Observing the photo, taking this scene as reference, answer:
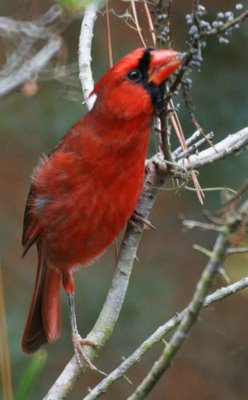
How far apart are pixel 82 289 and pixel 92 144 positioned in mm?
2102

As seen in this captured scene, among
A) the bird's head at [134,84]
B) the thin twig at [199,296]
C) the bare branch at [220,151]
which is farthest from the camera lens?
the bird's head at [134,84]

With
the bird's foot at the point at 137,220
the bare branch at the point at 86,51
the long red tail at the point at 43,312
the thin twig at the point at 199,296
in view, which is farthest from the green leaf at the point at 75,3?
the long red tail at the point at 43,312

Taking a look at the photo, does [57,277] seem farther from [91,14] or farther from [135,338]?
[135,338]

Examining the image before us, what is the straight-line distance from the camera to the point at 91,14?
316 centimetres

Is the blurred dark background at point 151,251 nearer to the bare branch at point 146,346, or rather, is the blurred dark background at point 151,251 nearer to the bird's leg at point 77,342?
the bird's leg at point 77,342

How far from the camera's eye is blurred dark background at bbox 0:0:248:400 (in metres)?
5.07

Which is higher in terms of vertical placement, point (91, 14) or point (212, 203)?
point (91, 14)

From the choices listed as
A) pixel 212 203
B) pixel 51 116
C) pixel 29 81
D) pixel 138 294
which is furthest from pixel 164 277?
pixel 29 81

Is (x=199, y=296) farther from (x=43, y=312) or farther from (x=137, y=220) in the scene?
(x=43, y=312)

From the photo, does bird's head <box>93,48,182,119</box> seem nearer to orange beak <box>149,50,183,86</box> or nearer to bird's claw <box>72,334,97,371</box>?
orange beak <box>149,50,183,86</box>

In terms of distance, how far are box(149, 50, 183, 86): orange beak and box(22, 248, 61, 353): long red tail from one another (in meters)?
1.12

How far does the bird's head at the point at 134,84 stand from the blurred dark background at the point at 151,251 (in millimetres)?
1579

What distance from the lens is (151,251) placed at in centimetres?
584

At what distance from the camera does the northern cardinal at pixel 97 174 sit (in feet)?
9.43
